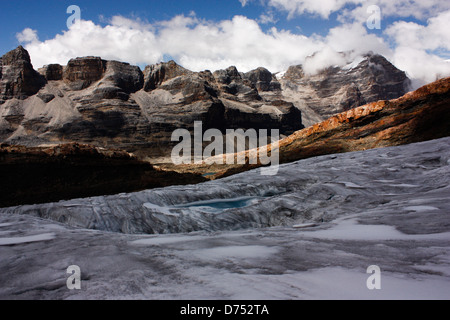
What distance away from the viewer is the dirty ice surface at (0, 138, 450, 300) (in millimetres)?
2580

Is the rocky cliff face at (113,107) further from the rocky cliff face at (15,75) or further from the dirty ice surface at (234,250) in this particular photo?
the dirty ice surface at (234,250)

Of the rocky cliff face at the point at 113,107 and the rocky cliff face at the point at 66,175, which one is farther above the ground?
the rocky cliff face at the point at 113,107

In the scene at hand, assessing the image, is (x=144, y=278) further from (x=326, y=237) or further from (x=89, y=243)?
(x=326, y=237)

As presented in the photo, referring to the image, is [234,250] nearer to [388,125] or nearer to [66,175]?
[66,175]

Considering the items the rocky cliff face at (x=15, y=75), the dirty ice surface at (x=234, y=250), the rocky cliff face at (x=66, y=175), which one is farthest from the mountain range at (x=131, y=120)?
the dirty ice surface at (x=234, y=250)

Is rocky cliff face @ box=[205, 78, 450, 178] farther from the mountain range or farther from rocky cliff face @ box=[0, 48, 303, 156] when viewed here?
rocky cliff face @ box=[0, 48, 303, 156]

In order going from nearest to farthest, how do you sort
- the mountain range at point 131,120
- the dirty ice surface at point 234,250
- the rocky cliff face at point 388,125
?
the dirty ice surface at point 234,250, the rocky cliff face at point 388,125, the mountain range at point 131,120

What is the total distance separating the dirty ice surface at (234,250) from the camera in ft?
8.46

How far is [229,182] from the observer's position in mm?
11336

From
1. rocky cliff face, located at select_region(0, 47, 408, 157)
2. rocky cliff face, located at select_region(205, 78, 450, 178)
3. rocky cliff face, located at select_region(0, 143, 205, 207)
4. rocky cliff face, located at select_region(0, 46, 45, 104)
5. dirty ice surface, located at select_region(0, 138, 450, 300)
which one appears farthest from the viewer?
rocky cliff face, located at select_region(0, 46, 45, 104)

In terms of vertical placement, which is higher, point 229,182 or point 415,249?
point 229,182

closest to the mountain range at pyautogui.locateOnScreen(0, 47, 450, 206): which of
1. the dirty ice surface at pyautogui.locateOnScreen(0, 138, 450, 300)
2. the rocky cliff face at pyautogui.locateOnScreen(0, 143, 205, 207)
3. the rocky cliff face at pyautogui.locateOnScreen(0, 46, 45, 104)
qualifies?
the rocky cliff face at pyautogui.locateOnScreen(0, 143, 205, 207)
